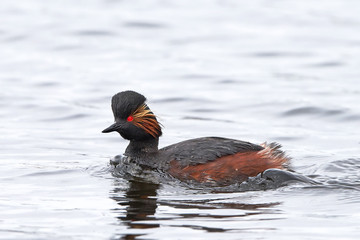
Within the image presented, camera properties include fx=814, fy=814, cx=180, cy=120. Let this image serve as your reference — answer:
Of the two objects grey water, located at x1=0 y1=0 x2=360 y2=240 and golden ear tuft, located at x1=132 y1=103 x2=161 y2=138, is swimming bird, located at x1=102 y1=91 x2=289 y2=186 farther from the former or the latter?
grey water, located at x1=0 y1=0 x2=360 y2=240

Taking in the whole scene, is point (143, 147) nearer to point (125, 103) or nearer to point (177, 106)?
point (125, 103)

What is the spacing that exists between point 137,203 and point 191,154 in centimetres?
111

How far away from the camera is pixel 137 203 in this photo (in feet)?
26.8

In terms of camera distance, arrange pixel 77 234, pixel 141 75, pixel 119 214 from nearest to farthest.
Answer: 1. pixel 77 234
2. pixel 119 214
3. pixel 141 75

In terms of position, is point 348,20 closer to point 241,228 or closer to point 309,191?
point 309,191

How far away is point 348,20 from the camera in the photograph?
71.5 feet

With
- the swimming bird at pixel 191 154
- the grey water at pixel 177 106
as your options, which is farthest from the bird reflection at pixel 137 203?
the swimming bird at pixel 191 154

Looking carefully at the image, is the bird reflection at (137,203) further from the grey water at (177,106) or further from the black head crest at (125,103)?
the black head crest at (125,103)

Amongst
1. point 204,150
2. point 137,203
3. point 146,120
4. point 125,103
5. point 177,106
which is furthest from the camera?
point 177,106

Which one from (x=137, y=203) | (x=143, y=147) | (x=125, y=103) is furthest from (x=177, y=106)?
(x=137, y=203)

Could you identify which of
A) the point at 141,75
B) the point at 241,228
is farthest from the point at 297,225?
the point at 141,75

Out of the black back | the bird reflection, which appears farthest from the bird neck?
the bird reflection

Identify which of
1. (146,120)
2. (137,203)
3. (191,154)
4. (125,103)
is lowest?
(137,203)

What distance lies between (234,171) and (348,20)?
13.9 metres
